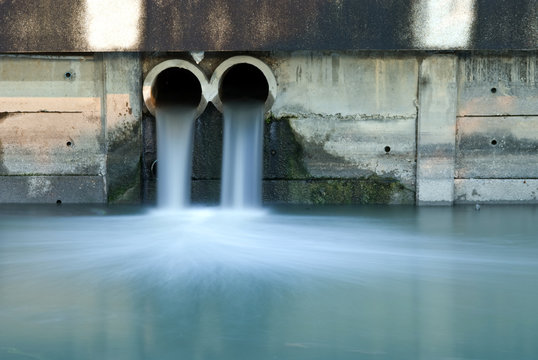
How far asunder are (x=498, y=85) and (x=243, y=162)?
2298 millimetres

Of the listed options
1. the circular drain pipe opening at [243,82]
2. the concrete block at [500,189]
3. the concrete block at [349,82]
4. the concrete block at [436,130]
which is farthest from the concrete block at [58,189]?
the concrete block at [500,189]

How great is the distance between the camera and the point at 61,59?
6.47 meters

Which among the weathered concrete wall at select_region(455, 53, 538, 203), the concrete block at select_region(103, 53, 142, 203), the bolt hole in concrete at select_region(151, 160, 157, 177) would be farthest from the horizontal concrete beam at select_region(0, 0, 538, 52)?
the bolt hole in concrete at select_region(151, 160, 157, 177)

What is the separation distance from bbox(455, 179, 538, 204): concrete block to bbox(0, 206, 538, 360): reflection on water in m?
0.21

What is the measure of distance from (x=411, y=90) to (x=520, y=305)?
2.97 meters

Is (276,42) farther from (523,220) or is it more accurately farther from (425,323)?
(425,323)

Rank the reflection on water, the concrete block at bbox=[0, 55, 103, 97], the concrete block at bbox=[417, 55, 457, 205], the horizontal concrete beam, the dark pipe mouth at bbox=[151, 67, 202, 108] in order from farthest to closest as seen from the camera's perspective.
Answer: the dark pipe mouth at bbox=[151, 67, 202, 108] → the concrete block at bbox=[0, 55, 103, 97] → the concrete block at bbox=[417, 55, 457, 205] → the horizontal concrete beam → the reflection on water

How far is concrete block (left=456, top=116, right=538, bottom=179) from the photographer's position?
21.2 feet

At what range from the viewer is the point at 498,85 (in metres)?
6.41

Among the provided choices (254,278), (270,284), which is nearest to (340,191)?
(254,278)

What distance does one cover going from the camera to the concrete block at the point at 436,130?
6.37 metres

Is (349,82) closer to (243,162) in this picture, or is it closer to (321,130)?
(321,130)

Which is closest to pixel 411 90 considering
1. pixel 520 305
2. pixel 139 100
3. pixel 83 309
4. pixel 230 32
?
pixel 230 32

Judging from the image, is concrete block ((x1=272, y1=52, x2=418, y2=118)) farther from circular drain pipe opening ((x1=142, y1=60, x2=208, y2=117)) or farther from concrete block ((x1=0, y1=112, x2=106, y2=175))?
concrete block ((x1=0, y1=112, x2=106, y2=175))
